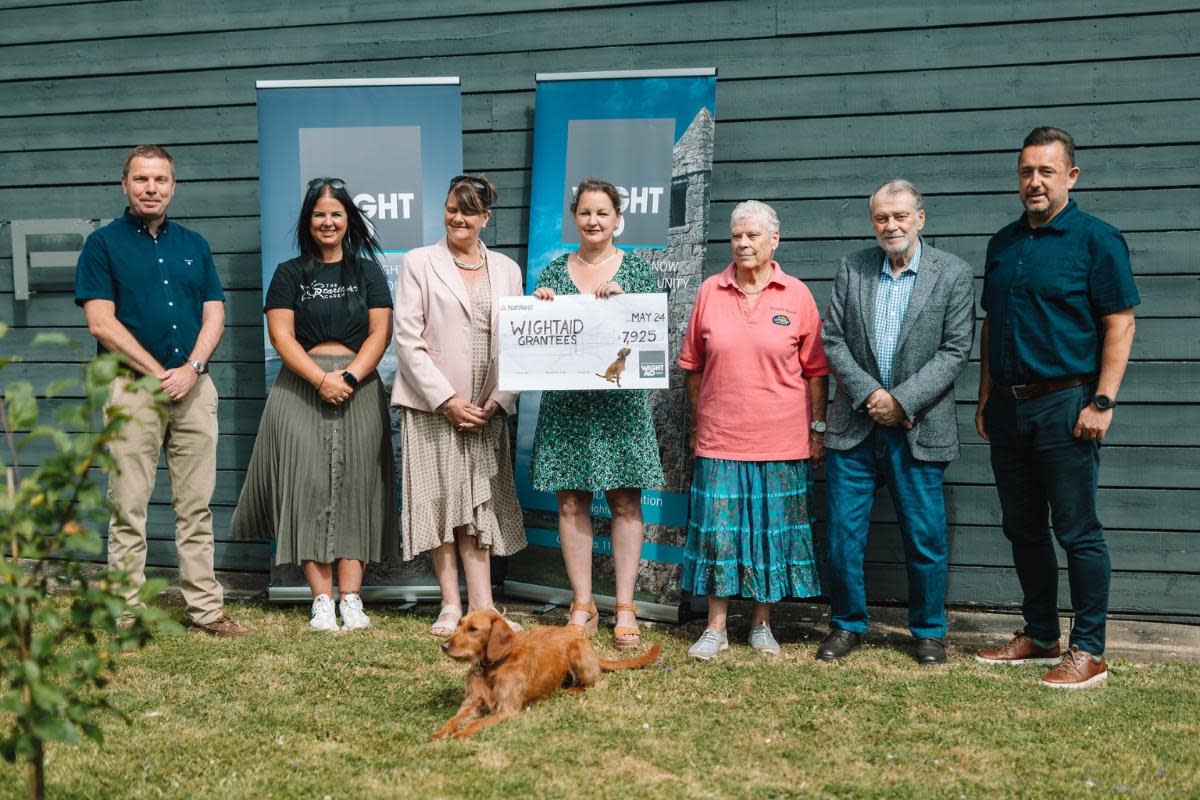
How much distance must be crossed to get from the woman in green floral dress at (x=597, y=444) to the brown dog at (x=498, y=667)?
718mm

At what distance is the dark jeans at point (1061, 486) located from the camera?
11.6 ft

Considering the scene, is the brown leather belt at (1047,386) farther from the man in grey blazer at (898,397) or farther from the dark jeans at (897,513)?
the dark jeans at (897,513)

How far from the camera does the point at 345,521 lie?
4367 mm

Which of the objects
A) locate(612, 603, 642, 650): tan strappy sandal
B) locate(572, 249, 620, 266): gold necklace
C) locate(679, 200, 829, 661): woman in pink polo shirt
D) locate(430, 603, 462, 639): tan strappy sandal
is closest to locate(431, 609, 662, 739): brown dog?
locate(612, 603, 642, 650): tan strappy sandal

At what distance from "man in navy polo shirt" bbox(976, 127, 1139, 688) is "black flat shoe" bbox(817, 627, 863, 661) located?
0.68 m

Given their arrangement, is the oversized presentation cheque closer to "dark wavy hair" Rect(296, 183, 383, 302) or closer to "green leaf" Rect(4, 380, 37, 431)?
"dark wavy hair" Rect(296, 183, 383, 302)

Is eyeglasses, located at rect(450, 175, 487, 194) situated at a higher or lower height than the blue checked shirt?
higher

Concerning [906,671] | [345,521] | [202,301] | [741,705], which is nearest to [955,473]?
[906,671]

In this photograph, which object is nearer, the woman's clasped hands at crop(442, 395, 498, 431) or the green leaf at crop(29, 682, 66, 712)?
the green leaf at crop(29, 682, 66, 712)

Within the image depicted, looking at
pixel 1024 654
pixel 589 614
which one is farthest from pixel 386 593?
pixel 1024 654

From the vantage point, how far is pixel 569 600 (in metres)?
→ 4.67

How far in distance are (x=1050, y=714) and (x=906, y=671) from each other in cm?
58

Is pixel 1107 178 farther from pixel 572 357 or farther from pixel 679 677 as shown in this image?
pixel 679 677

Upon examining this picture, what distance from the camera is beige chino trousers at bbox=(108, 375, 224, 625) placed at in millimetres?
4156
